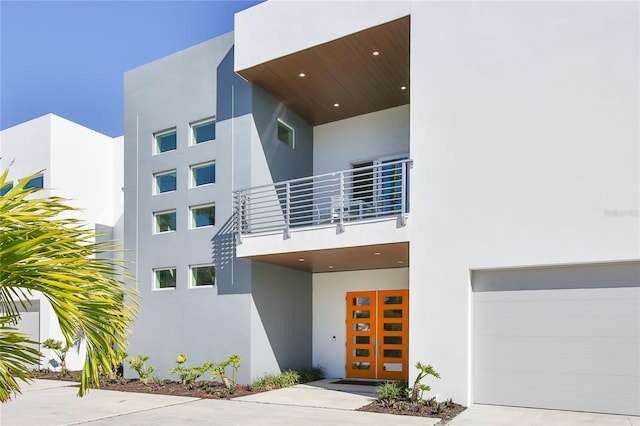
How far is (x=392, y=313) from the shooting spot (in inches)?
541

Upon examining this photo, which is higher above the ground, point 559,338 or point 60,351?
point 559,338

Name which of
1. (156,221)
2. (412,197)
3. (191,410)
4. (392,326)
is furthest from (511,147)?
(156,221)

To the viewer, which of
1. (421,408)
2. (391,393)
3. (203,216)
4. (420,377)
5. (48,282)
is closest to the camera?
(48,282)

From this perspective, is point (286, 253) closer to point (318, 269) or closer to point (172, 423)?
point (318, 269)

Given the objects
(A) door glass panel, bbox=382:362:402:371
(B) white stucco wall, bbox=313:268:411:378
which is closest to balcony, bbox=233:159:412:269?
(B) white stucco wall, bbox=313:268:411:378

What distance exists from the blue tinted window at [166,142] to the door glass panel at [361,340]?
286 inches

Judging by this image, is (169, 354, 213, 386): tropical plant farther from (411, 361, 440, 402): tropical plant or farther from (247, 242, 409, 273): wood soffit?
(411, 361, 440, 402): tropical plant

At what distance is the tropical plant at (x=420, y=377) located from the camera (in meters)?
9.29

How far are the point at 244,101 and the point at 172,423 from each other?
7.68m

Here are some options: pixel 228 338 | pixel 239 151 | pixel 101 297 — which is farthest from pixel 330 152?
pixel 101 297

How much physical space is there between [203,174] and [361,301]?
549 centimetres

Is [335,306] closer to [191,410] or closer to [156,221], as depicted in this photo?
[156,221]

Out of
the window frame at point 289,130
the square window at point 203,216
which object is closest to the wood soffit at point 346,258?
the square window at point 203,216

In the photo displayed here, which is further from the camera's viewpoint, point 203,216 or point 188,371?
point 203,216
